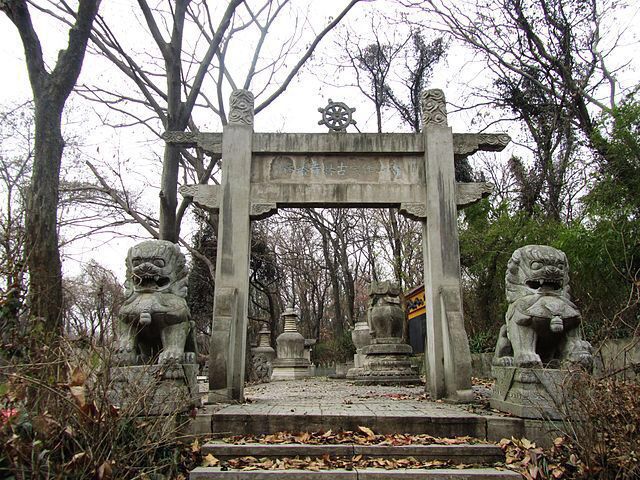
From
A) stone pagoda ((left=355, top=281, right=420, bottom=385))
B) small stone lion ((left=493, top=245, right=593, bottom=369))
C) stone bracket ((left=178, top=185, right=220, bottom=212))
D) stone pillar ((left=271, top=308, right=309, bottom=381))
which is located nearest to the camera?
small stone lion ((left=493, top=245, right=593, bottom=369))

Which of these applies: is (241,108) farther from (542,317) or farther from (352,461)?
(352,461)

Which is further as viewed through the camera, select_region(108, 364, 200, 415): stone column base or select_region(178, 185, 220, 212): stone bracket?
select_region(178, 185, 220, 212): stone bracket

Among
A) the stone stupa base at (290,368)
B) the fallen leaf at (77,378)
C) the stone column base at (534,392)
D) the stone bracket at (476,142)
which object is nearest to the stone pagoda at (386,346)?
the stone stupa base at (290,368)

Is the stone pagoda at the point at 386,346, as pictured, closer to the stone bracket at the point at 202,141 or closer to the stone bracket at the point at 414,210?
the stone bracket at the point at 414,210

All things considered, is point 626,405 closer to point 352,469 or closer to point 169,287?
point 352,469

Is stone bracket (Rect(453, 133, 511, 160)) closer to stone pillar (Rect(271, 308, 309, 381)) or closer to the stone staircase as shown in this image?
the stone staircase

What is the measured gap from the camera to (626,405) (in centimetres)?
354

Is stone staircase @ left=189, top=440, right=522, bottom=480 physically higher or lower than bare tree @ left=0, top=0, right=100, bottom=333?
lower

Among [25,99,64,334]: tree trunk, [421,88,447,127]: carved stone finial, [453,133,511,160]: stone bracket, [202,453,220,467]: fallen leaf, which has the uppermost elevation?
[421,88,447,127]: carved stone finial

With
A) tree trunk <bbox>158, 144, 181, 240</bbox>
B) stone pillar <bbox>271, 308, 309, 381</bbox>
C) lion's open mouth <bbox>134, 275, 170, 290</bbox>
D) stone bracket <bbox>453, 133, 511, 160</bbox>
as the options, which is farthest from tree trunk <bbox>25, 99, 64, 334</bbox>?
stone pillar <bbox>271, 308, 309, 381</bbox>

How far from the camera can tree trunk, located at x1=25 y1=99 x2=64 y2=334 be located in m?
5.46

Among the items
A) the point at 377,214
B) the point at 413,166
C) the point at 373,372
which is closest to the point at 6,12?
the point at 413,166

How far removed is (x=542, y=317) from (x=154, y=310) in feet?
13.0

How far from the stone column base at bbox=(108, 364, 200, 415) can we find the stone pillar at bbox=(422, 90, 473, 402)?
332cm
